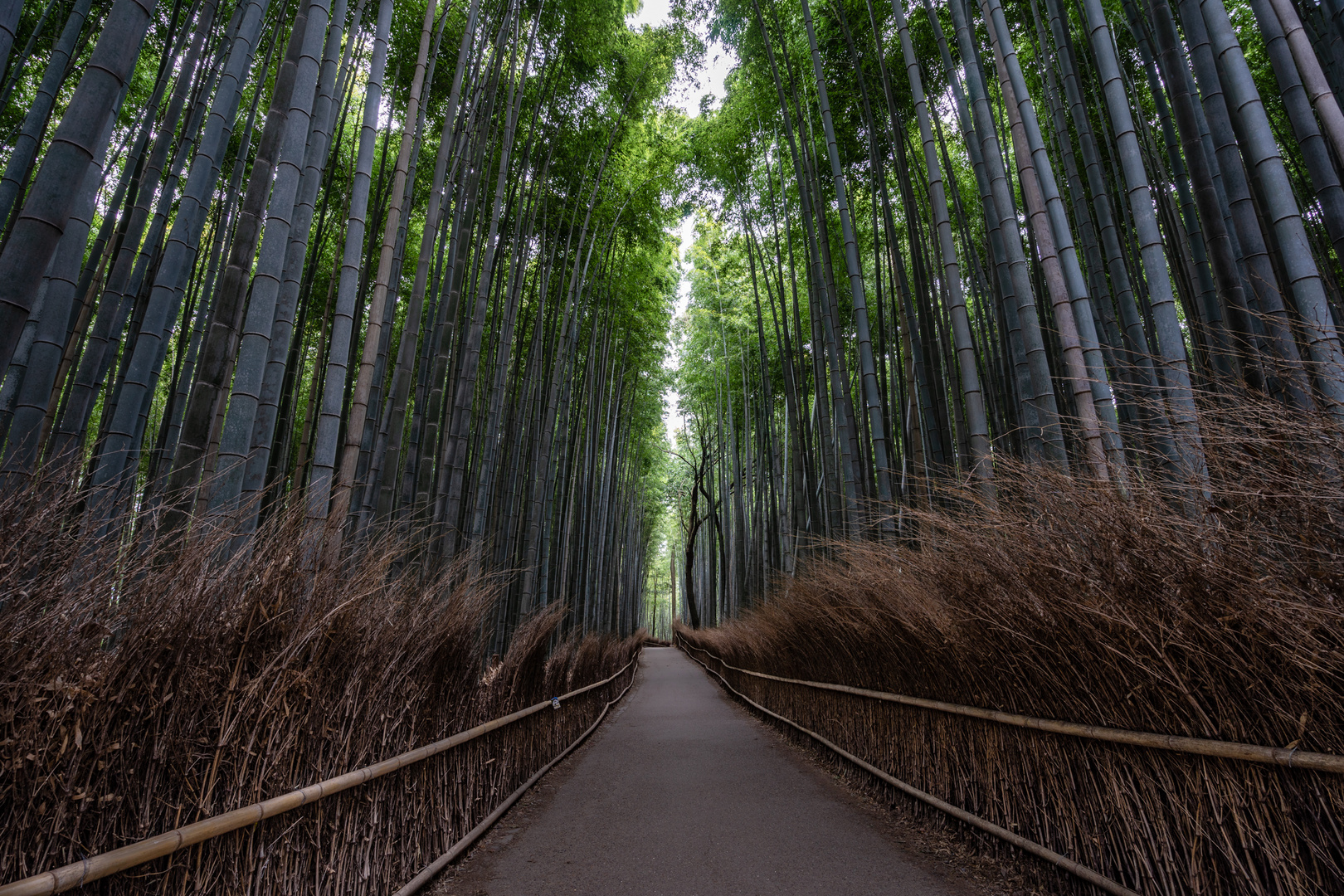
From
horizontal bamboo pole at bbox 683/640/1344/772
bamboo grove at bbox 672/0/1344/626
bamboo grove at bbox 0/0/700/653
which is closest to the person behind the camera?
horizontal bamboo pole at bbox 683/640/1344/772

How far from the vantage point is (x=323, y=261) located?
23.6 feet

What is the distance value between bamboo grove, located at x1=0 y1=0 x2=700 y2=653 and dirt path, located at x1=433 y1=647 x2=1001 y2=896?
1.27 meters

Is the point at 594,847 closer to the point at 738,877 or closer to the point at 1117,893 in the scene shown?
the point at 738,877

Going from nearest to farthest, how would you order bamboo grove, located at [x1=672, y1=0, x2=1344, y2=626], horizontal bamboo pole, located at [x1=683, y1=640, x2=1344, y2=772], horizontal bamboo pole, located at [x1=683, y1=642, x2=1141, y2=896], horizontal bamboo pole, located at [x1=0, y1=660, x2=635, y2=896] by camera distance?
1. horizontal bamboo pole, located at [x1=0, y1=660, x2=635, y2=896]
2. horizontal bamboo pole, located at [x1=683, y1=640, x2=1344, y2=772]
3. horizontal bamboo pole, located at [x1=683, y1=642, x2=1141, y2=896]
4. bamboo grove, located at [x1=672, y1=0, x2=1344, y2=626]

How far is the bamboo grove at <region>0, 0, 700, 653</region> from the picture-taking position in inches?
72.4

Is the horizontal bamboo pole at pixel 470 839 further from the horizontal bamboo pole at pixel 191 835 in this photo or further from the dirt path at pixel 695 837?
the horizontal bamboo pole at pixel 191 835

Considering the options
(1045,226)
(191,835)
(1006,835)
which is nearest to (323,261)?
(1045,226)

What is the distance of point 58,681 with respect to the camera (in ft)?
3.02

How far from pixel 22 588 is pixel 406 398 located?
2.34 metres

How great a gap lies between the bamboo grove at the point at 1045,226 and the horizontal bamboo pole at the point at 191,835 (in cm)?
188

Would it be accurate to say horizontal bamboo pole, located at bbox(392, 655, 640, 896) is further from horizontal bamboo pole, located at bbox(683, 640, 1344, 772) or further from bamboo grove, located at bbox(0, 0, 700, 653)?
horizontal bamboo pole, located at bbox(683, 640, 1344, 772)

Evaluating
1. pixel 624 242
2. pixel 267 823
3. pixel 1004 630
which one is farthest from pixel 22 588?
pixel 624 242

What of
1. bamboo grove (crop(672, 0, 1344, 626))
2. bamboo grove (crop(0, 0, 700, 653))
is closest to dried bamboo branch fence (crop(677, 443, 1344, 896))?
bamboo grove (crop(672, 0, 1344, 626))

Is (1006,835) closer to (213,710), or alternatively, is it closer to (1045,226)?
(213,710)
